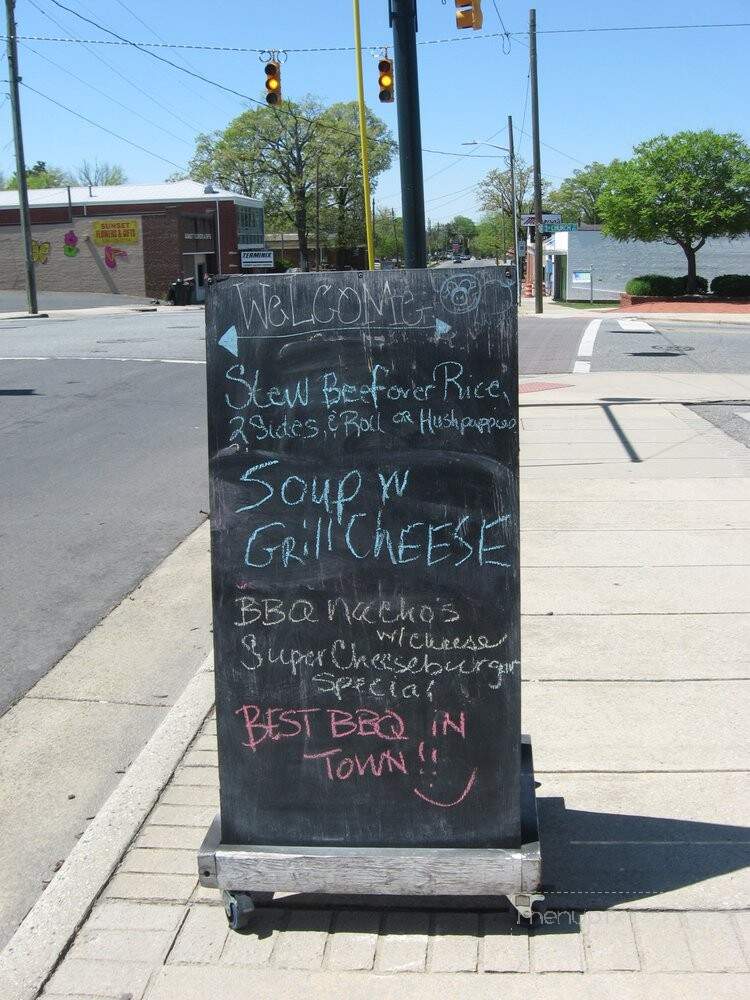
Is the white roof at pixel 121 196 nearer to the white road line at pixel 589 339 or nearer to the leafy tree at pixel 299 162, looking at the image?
the leafy tree at pixel 299 162

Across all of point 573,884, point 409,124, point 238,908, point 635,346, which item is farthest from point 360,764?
point 635,346

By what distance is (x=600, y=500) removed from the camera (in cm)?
888

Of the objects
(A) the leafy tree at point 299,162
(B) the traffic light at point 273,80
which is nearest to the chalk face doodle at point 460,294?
(B) the traffic light at point 273,80

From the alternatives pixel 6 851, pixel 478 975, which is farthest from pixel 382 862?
pixel 6 851

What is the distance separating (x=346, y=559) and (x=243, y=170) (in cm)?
8401

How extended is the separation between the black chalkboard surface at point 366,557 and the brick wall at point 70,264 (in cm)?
5610

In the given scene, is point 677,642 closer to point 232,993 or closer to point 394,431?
point 394,431

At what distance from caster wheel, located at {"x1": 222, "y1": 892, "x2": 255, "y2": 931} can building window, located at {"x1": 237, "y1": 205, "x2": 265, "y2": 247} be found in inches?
2401

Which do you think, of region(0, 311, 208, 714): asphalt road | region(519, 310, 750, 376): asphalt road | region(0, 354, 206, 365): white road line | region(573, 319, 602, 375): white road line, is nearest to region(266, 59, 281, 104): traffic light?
region(0, 311, 208, 714): asphalt road

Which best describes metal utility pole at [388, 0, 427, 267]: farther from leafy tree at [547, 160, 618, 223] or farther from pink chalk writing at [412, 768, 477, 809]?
leafy tree at [547, 160, 618, 223]

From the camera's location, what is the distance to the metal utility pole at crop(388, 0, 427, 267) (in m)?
9.05

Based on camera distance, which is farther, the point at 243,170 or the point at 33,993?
the point at 243,170

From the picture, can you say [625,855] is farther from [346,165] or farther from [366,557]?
[346,165]

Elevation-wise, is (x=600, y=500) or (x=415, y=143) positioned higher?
(x=415, y=143)
